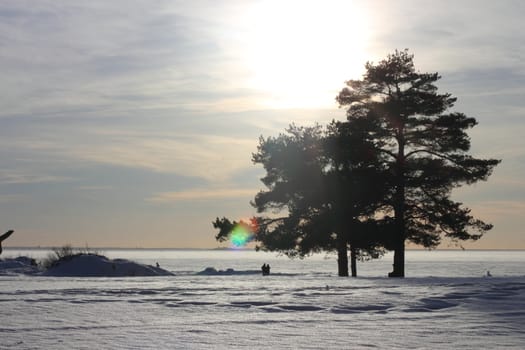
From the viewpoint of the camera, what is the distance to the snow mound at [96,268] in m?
41.8

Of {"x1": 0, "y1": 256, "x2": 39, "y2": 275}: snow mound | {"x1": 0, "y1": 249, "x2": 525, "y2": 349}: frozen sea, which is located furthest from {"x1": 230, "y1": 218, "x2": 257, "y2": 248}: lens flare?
{"x1": 0, "y1": 249, "x2": 525, "y2": 349}: frozen sea

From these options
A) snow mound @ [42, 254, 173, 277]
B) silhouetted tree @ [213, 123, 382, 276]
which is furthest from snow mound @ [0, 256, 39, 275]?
silhouetted tree @ [213, 123, 382, 276]

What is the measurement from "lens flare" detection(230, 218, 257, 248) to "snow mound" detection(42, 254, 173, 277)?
674 cm

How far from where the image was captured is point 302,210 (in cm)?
3906

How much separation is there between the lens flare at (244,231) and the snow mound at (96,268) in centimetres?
674

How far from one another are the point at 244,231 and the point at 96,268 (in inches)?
374

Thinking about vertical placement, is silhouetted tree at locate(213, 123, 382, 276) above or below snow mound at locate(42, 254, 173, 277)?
above

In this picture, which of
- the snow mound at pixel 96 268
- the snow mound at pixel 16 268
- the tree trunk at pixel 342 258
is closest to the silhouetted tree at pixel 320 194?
the tree trunk at pixel 342 258

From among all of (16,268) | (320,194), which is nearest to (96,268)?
(16,268)

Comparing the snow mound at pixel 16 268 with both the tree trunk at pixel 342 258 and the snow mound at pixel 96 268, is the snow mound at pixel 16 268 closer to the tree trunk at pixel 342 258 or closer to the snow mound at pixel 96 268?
the snow mound at pixel 96 268

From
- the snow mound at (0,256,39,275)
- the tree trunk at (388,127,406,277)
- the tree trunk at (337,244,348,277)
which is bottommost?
the snow mound at (0,256,39,275)

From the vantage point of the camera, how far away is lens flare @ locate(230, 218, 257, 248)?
4038 cm

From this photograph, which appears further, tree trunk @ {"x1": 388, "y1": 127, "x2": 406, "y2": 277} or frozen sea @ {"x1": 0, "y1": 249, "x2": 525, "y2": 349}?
tree trunk @ {"x1": 388, "y1": 127, "x2": 406, "y2": 277}

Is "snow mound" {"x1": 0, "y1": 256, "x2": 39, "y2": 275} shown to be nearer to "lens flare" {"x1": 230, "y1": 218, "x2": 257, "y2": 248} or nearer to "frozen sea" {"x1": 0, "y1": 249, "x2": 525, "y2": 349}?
"lens flare" {"x1": 230, "y1": 218, "x2": 257, "y2": 248}
